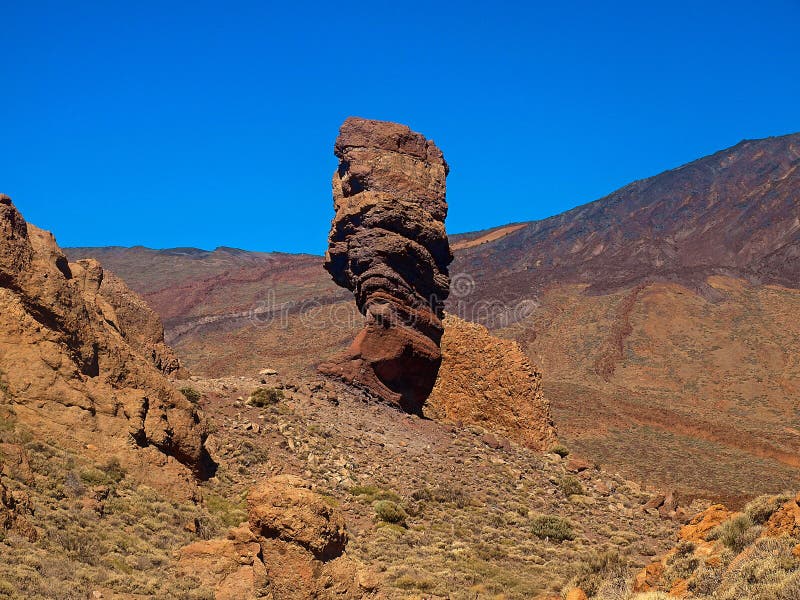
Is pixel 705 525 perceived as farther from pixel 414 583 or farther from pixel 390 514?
pixel 390 514

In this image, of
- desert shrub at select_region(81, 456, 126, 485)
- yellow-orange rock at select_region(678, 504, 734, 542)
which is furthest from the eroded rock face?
yellow-orange rock at select_region(678, 504, 734, 542)

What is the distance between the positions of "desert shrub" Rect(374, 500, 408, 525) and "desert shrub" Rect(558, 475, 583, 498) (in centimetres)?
487

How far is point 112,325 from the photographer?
17.8 meters

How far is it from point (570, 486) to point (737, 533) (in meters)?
8.42

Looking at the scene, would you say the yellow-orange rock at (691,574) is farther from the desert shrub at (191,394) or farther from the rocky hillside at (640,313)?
the rocky hillside at (640,313)

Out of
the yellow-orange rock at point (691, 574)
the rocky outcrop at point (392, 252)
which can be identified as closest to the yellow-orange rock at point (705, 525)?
the yellow-orange rock at point (691, 574)

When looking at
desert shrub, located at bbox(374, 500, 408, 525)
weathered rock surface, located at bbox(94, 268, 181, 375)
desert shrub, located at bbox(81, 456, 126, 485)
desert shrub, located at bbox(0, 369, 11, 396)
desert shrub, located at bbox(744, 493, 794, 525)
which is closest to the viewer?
desert shrub, located at bbox(744, 493, 794, 525)

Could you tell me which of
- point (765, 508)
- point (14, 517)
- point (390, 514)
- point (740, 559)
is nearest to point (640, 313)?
point (390, 514)

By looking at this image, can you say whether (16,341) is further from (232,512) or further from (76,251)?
(76,251)

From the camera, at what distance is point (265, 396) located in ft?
62.7

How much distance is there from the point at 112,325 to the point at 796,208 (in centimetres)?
10123

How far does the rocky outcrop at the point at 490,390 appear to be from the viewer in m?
22.2

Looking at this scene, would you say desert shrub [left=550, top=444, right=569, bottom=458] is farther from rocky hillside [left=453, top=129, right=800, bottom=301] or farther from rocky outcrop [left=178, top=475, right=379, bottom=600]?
rocky hillside [left=453, top=129, right=800, bottom=301]

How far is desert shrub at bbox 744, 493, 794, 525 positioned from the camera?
10703mm
